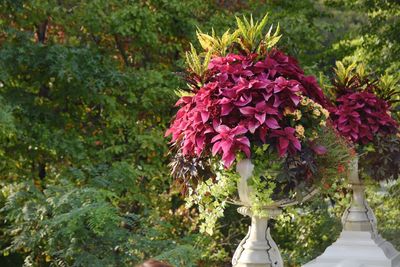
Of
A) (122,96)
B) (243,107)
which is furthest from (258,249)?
(122,96)

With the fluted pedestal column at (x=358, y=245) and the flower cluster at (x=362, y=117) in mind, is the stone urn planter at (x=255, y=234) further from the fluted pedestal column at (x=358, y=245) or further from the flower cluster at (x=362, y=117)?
the flower cluster at (x=362, y=117)

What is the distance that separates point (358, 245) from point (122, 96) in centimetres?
480

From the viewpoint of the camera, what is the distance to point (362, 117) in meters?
5.03

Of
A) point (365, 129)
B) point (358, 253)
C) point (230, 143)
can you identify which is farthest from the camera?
point (365, 129)

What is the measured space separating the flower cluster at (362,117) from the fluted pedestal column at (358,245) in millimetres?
191

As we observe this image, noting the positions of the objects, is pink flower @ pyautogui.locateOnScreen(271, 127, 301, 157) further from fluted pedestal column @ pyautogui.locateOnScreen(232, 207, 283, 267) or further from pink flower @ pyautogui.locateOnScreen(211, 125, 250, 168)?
fluted pedestal column @ pyautogui.locateOnScreen(232, 207, 283, 267)

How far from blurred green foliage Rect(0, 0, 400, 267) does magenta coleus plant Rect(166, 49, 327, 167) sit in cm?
375

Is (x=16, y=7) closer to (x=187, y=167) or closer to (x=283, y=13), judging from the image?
(x=283, y=13)

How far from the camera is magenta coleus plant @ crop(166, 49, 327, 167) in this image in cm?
338

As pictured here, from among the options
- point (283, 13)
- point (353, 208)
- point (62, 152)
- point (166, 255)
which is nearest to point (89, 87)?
point (62, 152)

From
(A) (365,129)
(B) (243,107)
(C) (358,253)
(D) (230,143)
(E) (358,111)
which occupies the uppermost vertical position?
(E) (358,111)

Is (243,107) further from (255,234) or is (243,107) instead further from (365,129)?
(365,129)

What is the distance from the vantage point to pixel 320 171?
3.56 m

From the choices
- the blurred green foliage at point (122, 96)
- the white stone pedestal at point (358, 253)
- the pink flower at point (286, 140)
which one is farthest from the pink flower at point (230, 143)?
the blurred green foliage at point (122, 96)
